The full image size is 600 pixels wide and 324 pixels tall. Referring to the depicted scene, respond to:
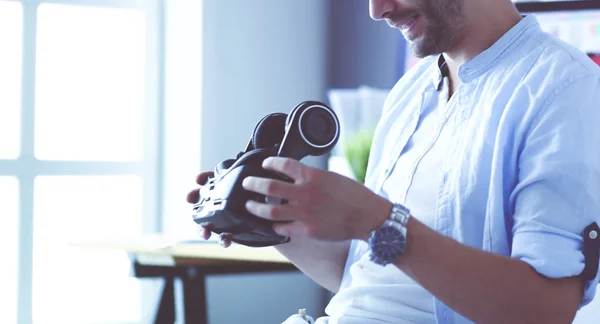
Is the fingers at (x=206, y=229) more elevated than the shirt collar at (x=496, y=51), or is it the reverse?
the shirt collar at (x=496, y=51)

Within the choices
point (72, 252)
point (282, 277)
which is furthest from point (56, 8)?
point (282, 277)

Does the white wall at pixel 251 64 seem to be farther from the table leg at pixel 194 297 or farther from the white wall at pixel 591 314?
the white wall at pixel 591 314

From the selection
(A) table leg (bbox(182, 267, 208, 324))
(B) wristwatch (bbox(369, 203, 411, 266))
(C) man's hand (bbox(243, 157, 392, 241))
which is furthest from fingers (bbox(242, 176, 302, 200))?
(A) table leg (bbox(182, 267, 208, 324))

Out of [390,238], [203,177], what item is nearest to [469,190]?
[390,238]

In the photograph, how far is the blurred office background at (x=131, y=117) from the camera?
282 cm

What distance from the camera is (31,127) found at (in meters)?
2.83

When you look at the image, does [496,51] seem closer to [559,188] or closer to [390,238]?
[559,188]

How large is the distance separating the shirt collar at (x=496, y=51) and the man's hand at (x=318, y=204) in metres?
0.36

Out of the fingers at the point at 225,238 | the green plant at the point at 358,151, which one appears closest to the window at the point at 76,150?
the green plant at the point at 358,151

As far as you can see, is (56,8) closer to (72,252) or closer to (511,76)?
(72,252)

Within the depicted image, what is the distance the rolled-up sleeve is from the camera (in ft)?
2.97

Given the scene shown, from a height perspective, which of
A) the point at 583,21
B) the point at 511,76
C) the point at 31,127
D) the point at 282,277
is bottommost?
the point at 282,277

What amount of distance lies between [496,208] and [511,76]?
7.6 inches

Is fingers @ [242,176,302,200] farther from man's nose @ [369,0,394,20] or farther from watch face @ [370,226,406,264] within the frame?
man's nose @ [369,0,394,20]
